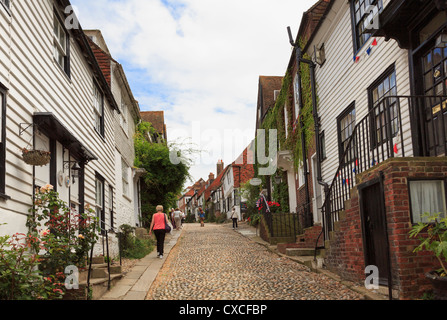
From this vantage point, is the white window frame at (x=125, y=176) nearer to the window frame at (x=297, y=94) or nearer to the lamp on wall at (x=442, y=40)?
the window frame at (x=297, y=94)

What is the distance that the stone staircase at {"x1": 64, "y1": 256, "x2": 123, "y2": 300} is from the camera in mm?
6184

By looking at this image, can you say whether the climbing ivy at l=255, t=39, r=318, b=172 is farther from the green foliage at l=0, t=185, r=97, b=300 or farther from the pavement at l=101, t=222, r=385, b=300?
the green foliage at l=0, t=185, r=97, b=300

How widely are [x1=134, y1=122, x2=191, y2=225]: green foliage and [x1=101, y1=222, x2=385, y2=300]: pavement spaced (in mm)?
8967

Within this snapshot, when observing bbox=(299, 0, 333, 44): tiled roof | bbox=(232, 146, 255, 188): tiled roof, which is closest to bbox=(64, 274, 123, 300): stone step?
bbox=(299, 0, 333, 44): tiled roof

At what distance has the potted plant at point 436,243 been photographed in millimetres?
5250

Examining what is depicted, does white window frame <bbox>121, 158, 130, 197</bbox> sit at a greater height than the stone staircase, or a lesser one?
greater

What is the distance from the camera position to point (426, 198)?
6.24 meters

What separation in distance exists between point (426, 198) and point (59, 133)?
614cm

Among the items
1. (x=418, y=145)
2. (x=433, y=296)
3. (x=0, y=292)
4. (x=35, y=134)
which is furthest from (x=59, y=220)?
(x=418, y=145)

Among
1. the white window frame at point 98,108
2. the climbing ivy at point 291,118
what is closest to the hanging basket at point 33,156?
the white window frame at point 98,108

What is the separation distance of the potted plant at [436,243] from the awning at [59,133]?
5.68 meters

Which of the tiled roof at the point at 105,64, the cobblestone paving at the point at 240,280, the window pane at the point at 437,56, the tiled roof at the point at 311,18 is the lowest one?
the cobblestone paving at the point at 240,280

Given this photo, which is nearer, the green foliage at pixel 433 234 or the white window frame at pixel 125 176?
the green foliage at pixel 433 234

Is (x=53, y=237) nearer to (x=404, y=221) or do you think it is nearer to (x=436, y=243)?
(x=404, y=221)
